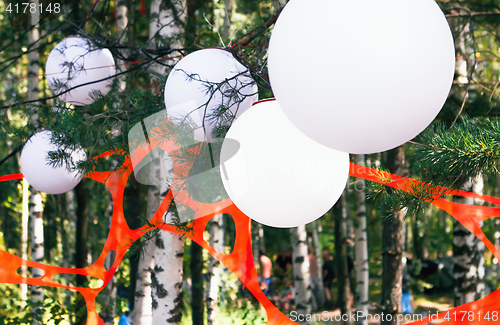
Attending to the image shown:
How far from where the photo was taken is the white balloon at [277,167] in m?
1.22

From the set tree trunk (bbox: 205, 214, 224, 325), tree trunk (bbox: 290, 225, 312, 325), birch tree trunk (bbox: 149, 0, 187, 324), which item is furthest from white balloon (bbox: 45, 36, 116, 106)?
tree trunk (bbox: 205, 214, 224, 325)

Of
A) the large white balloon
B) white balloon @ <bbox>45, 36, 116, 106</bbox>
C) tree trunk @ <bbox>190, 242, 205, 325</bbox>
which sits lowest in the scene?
tree trunk @ <bbox>190, 242, 205, 325</bbox>

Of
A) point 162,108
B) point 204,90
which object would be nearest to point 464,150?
point 204,90

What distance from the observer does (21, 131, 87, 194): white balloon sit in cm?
237

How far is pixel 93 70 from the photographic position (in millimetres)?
2363

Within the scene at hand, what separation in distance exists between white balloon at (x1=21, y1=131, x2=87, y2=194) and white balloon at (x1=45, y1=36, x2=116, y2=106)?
0.29 metres

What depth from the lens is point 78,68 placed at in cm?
235

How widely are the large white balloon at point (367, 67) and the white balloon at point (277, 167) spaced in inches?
9.8

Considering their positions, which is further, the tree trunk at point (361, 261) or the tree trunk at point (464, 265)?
the tree trunk at point (361, 261)

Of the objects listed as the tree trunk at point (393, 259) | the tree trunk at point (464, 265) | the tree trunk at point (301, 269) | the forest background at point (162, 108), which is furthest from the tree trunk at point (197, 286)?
the tree trunk at point (464, 265)

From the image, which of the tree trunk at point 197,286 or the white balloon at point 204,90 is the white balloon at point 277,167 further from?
the tree trunk at point 197,286

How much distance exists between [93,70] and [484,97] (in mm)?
3011

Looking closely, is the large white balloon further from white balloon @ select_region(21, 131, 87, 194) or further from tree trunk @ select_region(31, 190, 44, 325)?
tree trunk @ select_region(31, 190, 44, 325)

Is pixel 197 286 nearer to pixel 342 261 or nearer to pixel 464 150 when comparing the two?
pixel 342 261
